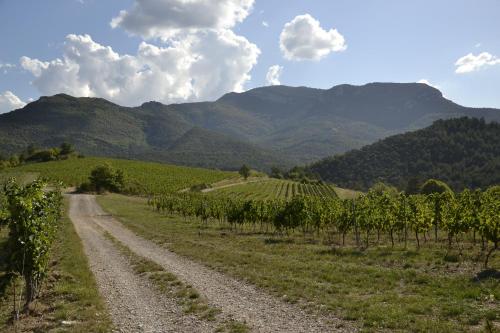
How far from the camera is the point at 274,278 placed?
17891 mm

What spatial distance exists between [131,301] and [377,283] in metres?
10.1

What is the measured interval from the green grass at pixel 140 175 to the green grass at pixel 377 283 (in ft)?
244

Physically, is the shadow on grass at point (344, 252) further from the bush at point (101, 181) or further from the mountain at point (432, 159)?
the mountain at point (432, 159)

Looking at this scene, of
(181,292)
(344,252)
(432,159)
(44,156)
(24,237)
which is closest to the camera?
(24,237)

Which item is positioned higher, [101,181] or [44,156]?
[44,156]

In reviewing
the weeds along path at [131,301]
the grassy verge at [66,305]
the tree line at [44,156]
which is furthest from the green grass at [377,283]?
the tree line at [44,156]

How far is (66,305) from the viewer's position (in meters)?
14.5

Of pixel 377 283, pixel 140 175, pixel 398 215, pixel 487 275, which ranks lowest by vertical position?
pixel 377 283

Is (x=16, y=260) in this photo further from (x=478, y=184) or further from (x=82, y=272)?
(x=478, y=184)

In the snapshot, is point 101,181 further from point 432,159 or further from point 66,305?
point 432,159

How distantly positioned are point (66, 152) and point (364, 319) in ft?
496

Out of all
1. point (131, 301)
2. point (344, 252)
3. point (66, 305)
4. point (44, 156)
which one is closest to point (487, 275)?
point (344, 252)

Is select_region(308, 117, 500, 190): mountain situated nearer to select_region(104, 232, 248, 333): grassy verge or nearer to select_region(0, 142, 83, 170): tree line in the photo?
select_region(0, 142, 83, 170): tree line

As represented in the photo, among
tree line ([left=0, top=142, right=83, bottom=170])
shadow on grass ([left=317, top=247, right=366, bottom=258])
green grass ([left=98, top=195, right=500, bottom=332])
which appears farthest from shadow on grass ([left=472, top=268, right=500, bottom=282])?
tree line ([left=0, top=142, right=83, bottom=170])
